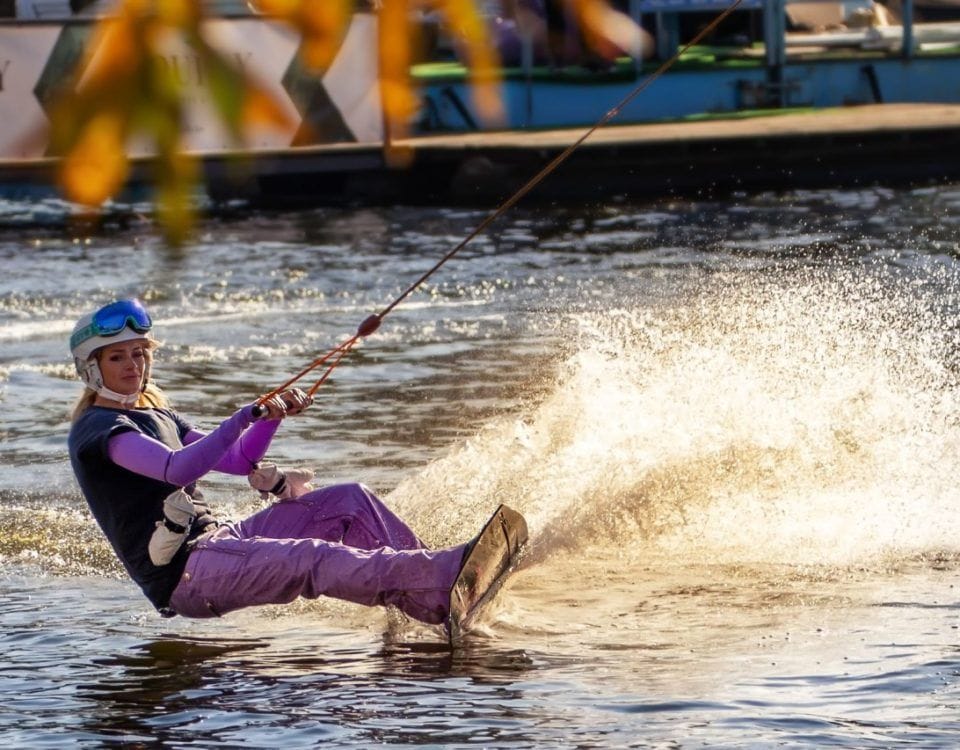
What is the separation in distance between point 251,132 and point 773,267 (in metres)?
19.2

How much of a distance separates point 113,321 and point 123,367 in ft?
0.64

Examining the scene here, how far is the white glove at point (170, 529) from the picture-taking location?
270 inches

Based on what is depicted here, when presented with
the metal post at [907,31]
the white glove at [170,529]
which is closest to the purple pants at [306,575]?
the white glove at [170,529]

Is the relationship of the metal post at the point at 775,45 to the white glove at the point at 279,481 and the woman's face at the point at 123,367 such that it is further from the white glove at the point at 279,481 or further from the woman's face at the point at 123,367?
the woman's face at the point at 123,367

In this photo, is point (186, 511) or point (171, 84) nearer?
point (171, 84)

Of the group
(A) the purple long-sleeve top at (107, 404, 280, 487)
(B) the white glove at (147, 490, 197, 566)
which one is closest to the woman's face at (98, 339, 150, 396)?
(A) the purple long-sleeve top at (107, 404, 280, 487)

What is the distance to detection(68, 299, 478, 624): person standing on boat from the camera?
22.0 feet

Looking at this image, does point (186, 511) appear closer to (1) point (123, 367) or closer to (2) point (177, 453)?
(2) point (177, 453)

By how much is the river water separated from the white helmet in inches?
47.5

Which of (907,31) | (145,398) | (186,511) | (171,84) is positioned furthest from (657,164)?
(171,84)

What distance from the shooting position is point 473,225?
25.1 m

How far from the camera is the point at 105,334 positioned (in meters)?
6.72

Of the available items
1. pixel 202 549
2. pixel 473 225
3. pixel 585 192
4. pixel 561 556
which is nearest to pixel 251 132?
pixel 202 549

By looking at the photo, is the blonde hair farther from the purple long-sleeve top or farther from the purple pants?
the purple pants
